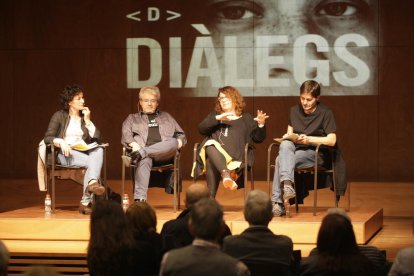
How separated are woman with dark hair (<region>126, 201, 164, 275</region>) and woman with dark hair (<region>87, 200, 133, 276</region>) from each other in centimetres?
17

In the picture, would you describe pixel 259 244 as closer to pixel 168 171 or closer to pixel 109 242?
pixel 109 242

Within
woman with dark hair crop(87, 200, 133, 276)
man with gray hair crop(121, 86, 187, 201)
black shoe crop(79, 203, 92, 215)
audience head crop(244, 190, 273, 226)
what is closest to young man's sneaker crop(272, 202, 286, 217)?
man with gray hair crop(121, 86, 187, 201)

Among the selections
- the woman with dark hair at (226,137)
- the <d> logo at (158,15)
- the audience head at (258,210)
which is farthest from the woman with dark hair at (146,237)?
the <d> logo at (158,15)

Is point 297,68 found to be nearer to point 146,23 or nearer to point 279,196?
point 146,23

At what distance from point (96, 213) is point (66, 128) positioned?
293 centimetres

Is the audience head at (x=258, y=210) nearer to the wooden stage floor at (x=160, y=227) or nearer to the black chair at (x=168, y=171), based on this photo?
the wooden stage floor at (x=160, y=227)

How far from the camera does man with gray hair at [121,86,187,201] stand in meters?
7.05

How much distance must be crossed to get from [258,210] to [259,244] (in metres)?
0.17

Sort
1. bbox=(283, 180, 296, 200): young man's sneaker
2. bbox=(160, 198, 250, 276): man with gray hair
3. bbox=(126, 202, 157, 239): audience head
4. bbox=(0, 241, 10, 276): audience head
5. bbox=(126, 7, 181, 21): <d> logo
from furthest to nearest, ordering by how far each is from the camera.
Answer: bbox=(126, 7, 181, 21): <d> logo, bbox=(283, 180, 296, 200): young man's sneaker, bbox=(126, 202, 157, 239): audience head, bbox=(160, 198, 250, 276): man with gray hair, bbox=(0, 241, 10, 276): audience head

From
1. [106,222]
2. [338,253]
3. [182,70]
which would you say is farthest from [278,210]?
[182,70]

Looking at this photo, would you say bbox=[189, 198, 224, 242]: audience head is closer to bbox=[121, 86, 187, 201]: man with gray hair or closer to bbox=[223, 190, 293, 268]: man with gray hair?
bbox=[223, 190, 293, 268]: man with gray hair

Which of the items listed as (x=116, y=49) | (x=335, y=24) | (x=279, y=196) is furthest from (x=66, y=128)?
(x=335, y=24)

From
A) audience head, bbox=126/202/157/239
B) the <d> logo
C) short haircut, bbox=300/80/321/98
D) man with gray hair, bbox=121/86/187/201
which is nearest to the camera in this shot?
audience head, bbox=126/202/157/239

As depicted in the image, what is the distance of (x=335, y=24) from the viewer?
9.26 meters
